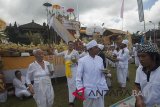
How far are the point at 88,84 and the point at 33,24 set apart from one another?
4574cm

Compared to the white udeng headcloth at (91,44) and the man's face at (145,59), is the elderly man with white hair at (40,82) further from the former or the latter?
the man's face at (145,59)

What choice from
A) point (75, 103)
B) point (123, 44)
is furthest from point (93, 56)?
point (123, 44)

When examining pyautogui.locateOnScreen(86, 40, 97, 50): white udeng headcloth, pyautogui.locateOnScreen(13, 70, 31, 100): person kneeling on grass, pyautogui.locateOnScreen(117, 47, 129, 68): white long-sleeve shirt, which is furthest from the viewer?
pyautogui.locateOnScreen(117, 47, 129, 68): white long-sleeve shirt

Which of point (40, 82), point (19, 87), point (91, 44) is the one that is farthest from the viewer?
point (19, 87)

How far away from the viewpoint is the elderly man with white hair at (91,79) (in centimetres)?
538

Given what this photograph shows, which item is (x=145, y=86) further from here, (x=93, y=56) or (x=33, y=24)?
(x=33, y=24)

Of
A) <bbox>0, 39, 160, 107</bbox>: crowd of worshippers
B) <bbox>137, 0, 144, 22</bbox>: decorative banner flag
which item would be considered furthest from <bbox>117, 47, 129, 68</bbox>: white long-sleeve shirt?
<bbox>137, 0, 144, 22</bbox>: decorative banner flag

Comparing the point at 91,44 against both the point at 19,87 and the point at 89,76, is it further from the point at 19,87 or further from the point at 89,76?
the point at 19,87

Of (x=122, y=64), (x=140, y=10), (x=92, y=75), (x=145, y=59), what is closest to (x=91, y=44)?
(x=92, y=75)

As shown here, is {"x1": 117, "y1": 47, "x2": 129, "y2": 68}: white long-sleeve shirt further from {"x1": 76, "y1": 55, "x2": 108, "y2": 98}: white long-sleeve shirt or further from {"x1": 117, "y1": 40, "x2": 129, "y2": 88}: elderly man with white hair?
{"x1": 76, "y1": 55, "x2": 108, "y2": 98}: white long-sleeve shirt

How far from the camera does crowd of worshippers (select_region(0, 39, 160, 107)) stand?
3.39 m

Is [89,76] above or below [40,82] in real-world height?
above

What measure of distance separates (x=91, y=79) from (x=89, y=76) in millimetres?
70

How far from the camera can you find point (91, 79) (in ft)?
17.7
